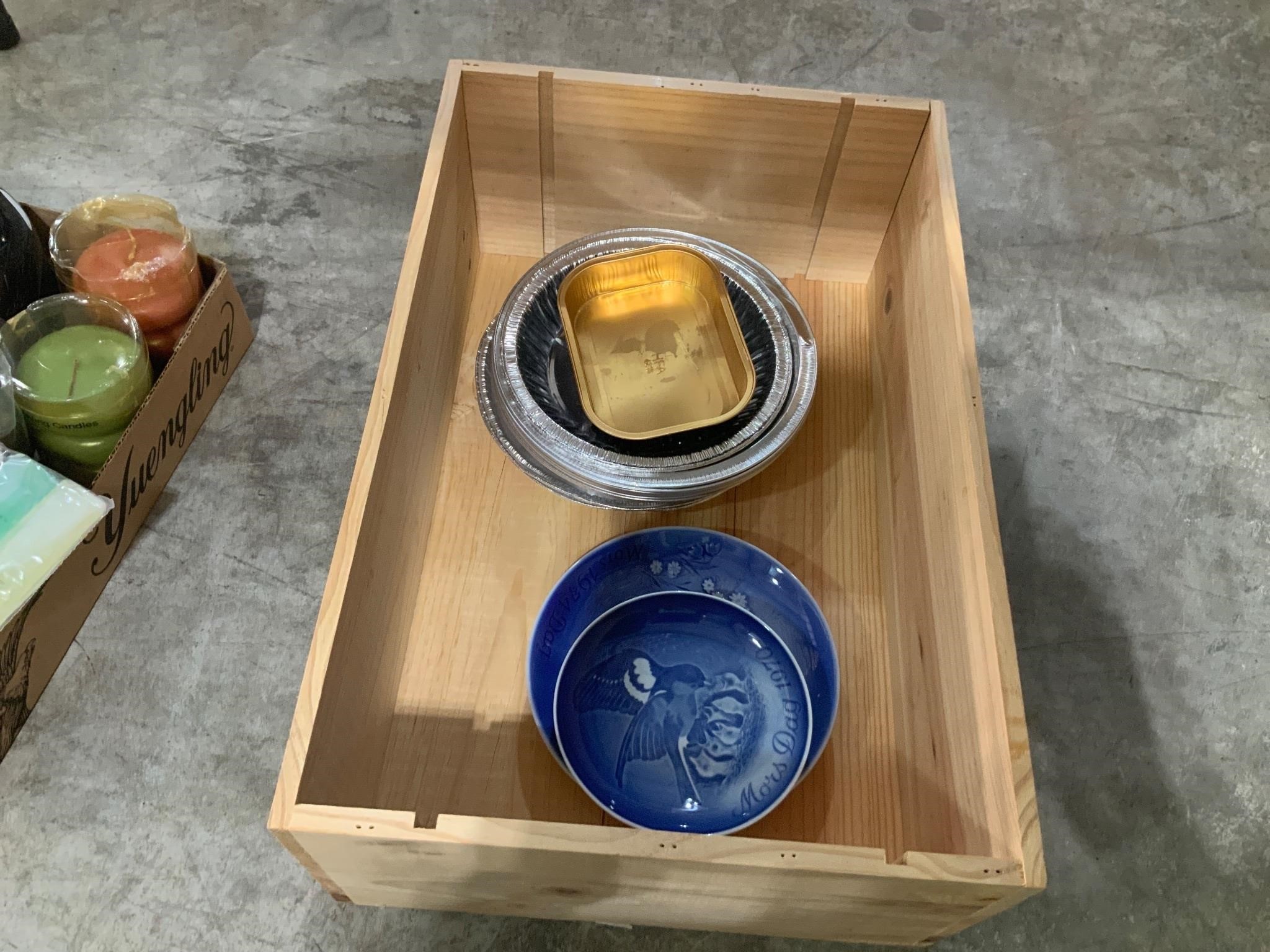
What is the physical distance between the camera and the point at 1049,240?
1.20 metres

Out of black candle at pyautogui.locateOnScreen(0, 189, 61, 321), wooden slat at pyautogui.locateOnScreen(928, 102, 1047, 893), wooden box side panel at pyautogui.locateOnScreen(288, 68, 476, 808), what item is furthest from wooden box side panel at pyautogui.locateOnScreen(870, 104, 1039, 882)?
black candle at pyautogui.locateOnScreen(0, 189, 61, 321)

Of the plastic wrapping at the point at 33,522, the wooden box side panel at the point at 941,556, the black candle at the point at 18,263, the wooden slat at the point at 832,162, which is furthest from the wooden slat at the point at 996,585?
the black candle at the point at 18,263

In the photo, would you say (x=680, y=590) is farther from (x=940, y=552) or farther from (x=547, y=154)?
(x=547, y=154)

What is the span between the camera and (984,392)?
1.06 meters

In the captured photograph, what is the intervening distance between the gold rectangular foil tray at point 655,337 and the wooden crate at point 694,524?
0.09m

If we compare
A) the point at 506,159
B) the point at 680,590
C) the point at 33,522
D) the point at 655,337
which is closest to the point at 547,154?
the point at 506,159

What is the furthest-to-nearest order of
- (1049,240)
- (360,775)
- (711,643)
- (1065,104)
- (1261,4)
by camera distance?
(1261,4)
(1065,104)
(1049,240)
(711,643)
(360,775)

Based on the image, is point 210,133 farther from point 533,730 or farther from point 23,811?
point 533,730

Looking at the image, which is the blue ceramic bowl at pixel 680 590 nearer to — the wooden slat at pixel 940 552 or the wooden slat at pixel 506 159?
the wooden slat at pixel 940 552

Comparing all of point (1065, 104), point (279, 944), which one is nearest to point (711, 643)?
point (279, 944)

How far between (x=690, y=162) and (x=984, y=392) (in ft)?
1.51

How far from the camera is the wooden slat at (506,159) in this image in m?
0.78

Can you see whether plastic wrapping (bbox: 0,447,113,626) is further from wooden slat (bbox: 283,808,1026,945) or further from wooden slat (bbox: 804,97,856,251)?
wooden slat (bbox: 804,97,856,251)

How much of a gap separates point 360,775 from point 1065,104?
4.39 ft
